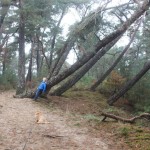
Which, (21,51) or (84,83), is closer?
(21,51)

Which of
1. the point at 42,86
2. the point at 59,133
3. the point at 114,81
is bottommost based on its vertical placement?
the point at 59,133

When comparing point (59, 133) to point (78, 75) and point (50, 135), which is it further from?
point (78, 75)

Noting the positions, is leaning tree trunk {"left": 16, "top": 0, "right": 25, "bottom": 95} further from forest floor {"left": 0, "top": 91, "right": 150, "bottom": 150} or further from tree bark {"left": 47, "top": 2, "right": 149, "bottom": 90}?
forest floor {"left": 0, "top": 91, "right": 150, "bottom": 150}

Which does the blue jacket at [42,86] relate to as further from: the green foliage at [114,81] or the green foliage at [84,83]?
the green foliage at [84,83]

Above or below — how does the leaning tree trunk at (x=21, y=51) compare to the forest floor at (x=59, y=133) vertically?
above

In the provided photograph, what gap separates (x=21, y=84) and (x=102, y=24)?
7231 millimetres

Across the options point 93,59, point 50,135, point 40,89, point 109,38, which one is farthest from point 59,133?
point 93,59

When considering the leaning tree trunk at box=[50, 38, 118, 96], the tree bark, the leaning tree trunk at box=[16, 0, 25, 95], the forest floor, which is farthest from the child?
the leaning tree trunk at box=[16, 0, 25, 95]

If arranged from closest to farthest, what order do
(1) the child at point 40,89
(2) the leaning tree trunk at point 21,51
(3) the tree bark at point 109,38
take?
(3) the tree bark at point 109,38
(1) the child at point 40,89
(2) the leaning tree trunk at point 21,51

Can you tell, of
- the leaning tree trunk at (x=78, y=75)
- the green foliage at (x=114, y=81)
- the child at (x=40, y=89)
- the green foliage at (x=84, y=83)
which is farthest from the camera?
the green foliage at (x=84, y=83)

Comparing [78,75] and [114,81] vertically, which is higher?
[78,75]

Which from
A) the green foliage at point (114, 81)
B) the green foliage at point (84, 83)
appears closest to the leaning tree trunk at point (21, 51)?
the green foliage at point (84, 83)


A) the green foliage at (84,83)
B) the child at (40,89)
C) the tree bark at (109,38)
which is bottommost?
the child at (40,89)

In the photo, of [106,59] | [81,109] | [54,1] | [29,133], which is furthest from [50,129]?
[106,59]
